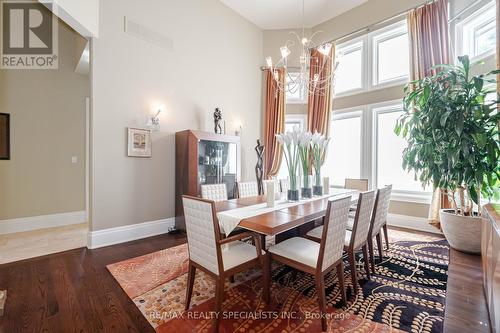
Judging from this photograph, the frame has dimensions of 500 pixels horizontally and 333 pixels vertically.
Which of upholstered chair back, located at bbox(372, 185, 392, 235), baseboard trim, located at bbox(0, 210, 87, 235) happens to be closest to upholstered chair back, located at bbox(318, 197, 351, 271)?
upholstered chair back, located at bbox(372, 185, 392, 235)

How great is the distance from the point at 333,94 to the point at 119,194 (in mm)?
4595

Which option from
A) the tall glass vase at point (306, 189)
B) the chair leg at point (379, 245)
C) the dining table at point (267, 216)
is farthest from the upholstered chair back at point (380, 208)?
the tall glass vase at point (306, 189)

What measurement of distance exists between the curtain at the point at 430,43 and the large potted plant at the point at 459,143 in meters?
0.63

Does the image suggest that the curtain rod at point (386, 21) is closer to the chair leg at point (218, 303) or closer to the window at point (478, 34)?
the window at point (478, 34)

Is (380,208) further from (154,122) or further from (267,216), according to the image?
(154,122)

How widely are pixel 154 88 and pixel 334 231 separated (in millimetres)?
3394

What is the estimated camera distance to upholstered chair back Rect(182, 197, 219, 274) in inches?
58.2

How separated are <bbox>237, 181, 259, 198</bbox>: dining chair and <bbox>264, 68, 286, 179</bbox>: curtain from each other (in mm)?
2223

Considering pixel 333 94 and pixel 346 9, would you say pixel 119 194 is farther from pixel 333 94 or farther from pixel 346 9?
pixel 346 9

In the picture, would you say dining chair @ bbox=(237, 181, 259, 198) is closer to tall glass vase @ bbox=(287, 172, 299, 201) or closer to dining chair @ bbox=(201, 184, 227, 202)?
dining chair @ bbox=(201, 184, 227, 202)

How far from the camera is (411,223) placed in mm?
3930

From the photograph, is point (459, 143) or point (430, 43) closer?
point (459, 143)

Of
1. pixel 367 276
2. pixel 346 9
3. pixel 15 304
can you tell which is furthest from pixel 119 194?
pixel 346 9

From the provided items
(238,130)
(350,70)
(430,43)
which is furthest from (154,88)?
(430,43)
